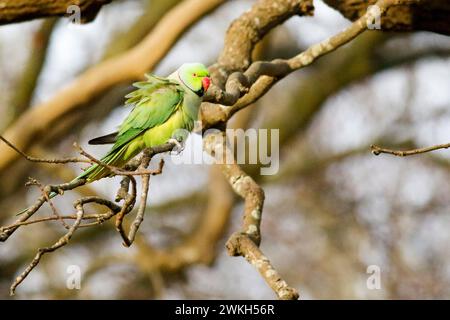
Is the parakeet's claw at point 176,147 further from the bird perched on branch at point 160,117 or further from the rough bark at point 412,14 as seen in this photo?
the rough bark at point 412,14

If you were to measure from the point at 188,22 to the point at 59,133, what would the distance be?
2.47m

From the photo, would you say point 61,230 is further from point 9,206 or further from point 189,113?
point 189,113

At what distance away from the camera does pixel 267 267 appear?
11.8 feet

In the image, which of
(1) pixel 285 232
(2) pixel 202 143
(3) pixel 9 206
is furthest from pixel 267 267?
(1) pixel 285 232

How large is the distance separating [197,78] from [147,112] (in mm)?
323

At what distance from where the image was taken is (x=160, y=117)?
13.7 feet

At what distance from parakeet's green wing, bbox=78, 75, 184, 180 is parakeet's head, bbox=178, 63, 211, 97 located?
71 millimetres

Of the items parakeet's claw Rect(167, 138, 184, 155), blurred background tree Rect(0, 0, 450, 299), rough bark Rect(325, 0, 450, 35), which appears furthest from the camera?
blurred background tree Rect(0, 0, 450, 299)

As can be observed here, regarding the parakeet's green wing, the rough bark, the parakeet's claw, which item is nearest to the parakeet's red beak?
→ the parakeet's green wing

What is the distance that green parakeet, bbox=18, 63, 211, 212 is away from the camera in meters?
4.15

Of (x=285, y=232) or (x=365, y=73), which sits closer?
(x=365, y=73)

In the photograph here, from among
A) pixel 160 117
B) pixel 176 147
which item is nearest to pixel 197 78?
pixel 160 117

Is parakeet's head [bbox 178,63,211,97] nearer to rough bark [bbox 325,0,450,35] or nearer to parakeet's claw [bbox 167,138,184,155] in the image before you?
parakeet's claw [bbox 167,138,184,155]

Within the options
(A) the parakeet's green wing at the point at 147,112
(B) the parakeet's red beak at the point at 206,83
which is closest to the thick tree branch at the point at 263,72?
(B) the parakeet's red beak at the point at 206,83
